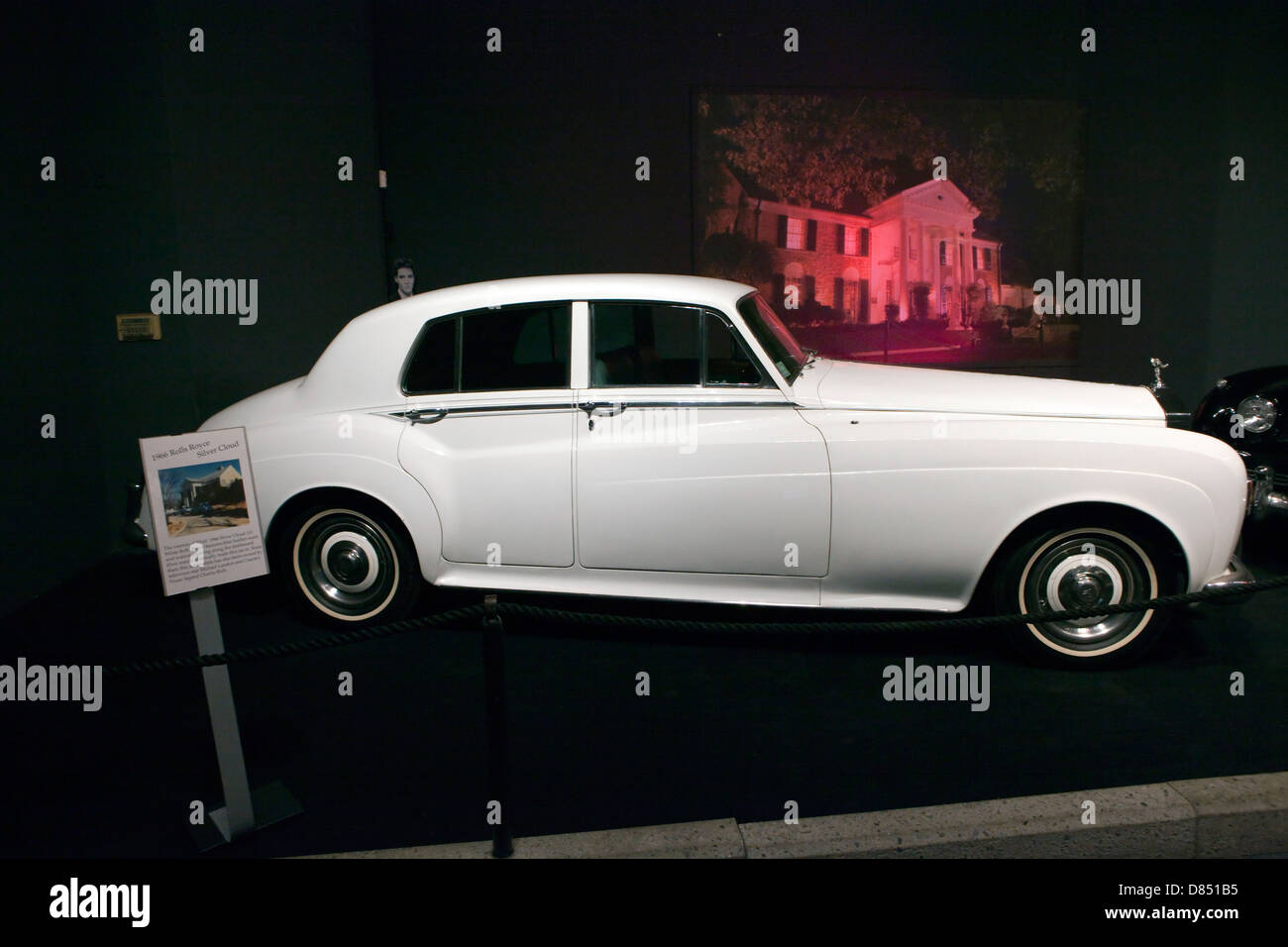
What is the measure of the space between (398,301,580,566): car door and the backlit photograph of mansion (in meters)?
3.99

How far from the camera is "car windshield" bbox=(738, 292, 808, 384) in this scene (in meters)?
4.48

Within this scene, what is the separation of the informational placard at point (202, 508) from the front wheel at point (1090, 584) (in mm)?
2990

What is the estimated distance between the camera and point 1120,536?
13.5 ft

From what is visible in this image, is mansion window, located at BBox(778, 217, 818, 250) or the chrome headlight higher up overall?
mansion window, located at BBox(778, 217, 818, 250)

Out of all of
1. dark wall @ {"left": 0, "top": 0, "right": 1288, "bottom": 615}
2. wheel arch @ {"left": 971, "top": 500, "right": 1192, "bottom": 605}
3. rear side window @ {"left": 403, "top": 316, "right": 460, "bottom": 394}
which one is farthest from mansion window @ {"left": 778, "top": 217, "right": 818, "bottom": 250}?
wheel arch @ {"left": 971, "top": 500, "right": 1192, "bottom": 605}

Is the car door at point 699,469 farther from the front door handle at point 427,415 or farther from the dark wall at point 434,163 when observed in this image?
the dark wall at point 434,163

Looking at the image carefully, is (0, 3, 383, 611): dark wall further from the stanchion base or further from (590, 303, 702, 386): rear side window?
(590, 303, 702, 386): rear side window

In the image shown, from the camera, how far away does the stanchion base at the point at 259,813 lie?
3.21m

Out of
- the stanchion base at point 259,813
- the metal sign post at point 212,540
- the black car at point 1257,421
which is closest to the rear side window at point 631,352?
the metal sign post at point 212,540

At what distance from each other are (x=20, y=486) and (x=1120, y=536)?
18.0ft

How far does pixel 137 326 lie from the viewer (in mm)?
6312

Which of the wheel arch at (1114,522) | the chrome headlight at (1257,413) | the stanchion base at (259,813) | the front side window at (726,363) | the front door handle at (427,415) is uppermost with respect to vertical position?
the front side window at (726,363)

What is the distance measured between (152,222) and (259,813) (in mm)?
4398
